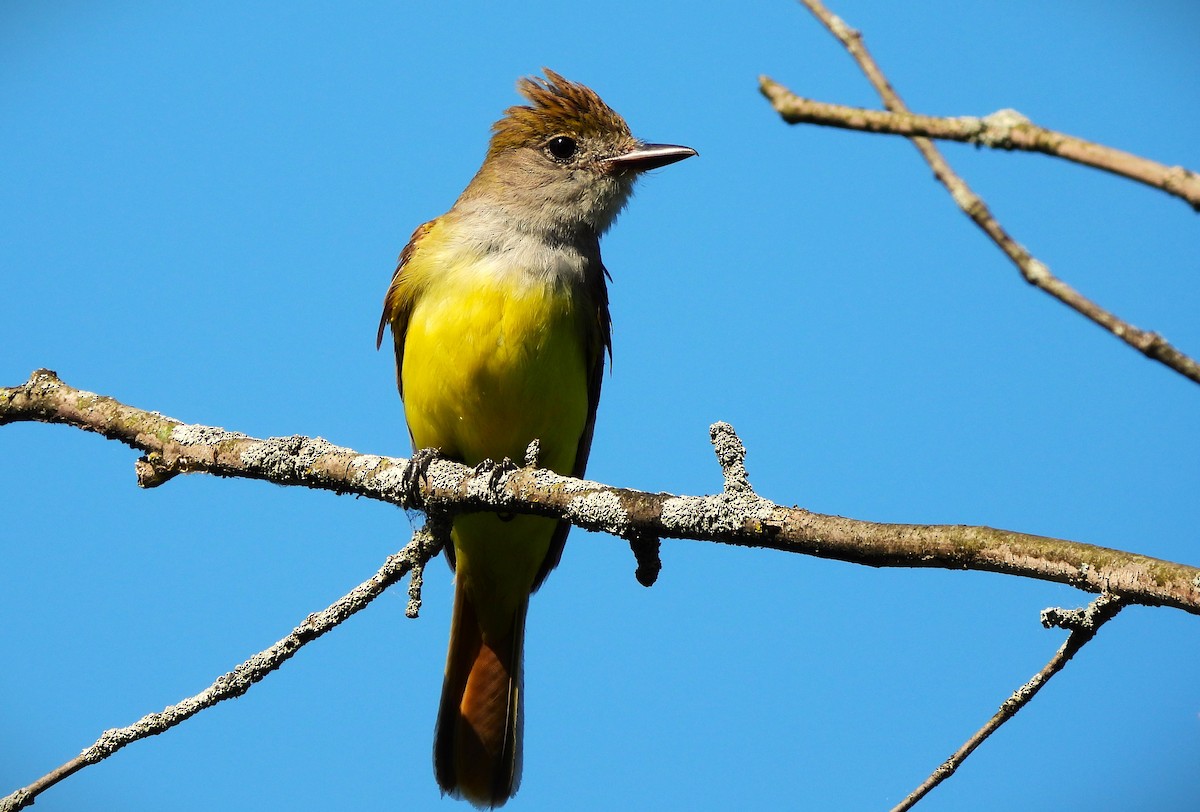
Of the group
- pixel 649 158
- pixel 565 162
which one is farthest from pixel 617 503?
pixel 565 162

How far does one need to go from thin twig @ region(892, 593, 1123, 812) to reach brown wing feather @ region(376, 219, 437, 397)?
13.1 feet

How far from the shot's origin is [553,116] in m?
6.75

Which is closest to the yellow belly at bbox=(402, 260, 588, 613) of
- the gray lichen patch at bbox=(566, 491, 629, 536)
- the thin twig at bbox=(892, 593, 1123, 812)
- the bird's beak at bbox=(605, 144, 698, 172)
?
the bird's beak at bbox=(605, 144, 698, 172)

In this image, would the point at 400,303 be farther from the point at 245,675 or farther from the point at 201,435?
the point at 245,675

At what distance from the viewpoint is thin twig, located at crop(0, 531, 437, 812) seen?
3.49 metres

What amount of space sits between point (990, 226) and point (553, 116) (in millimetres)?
5407

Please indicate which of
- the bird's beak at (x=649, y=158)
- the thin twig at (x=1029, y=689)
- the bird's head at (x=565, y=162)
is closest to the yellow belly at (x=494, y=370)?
the bird's head at (x=565, y=162)

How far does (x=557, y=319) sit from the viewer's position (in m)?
5.71

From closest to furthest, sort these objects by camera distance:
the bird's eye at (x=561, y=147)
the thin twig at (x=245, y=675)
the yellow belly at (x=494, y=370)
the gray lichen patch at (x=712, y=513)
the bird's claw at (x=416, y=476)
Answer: the gray lichen patch at (x=712, y=513) → the thin twig at (x=245, y=675) → the bird's claw at (x=416, y=476) → the yellow belly at (x=494, y=370) → the bird's eye at (x=561, y=147)

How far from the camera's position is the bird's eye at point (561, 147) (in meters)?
6.63

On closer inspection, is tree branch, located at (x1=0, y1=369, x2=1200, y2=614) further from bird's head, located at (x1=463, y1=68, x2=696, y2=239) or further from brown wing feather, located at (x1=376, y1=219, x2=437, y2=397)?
bird's head, located at (x1=463, y1=68, x2=696, y2=239)

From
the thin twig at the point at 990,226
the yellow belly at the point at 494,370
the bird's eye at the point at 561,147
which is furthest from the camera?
the bird's eye at the point at 561,147

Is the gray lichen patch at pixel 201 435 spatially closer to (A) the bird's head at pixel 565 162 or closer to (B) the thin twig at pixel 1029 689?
(A) the bird's head at pixel 565 162

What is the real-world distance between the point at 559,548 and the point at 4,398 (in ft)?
10.1
